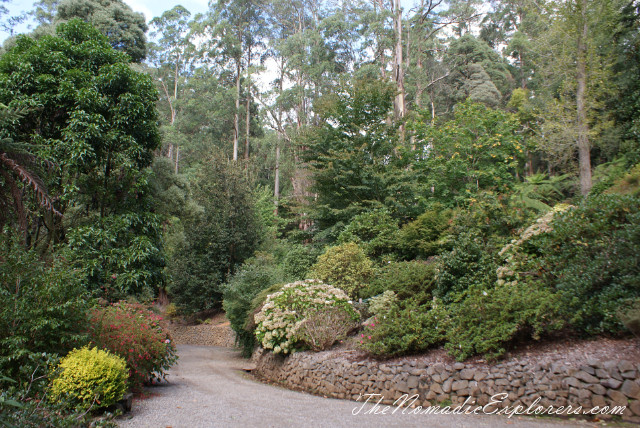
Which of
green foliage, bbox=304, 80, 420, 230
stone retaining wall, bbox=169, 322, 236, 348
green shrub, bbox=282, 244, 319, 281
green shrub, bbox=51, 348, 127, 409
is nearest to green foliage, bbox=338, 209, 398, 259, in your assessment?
green foliage, bbox=304, 80, 420, 230

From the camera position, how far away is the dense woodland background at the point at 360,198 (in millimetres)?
5664

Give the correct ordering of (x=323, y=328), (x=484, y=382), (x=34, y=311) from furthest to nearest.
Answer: (x=323, y=328)
(x=484, y=382)
(x=34, y=311)

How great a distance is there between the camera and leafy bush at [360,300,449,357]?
627 cm

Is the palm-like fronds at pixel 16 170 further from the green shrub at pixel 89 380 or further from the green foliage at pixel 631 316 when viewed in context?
the green foliage at pixel 631 316

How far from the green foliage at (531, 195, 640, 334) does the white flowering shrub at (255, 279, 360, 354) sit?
390 centimetres

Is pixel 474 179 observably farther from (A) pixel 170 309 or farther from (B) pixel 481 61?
(B) pixel 481 61

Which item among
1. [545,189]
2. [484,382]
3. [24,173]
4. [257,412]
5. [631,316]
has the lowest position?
[257,412]

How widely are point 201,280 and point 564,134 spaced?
1465cm

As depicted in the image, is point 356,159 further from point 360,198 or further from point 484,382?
point 484,382

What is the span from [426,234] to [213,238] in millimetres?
10715

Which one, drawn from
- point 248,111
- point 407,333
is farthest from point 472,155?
point 248,111

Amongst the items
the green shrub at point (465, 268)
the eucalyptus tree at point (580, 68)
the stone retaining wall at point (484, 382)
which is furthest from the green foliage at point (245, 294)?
the eucalyptus tree at point (580, 68)

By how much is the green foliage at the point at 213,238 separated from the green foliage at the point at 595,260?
1369 centimetres

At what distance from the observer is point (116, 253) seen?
33.6ft
